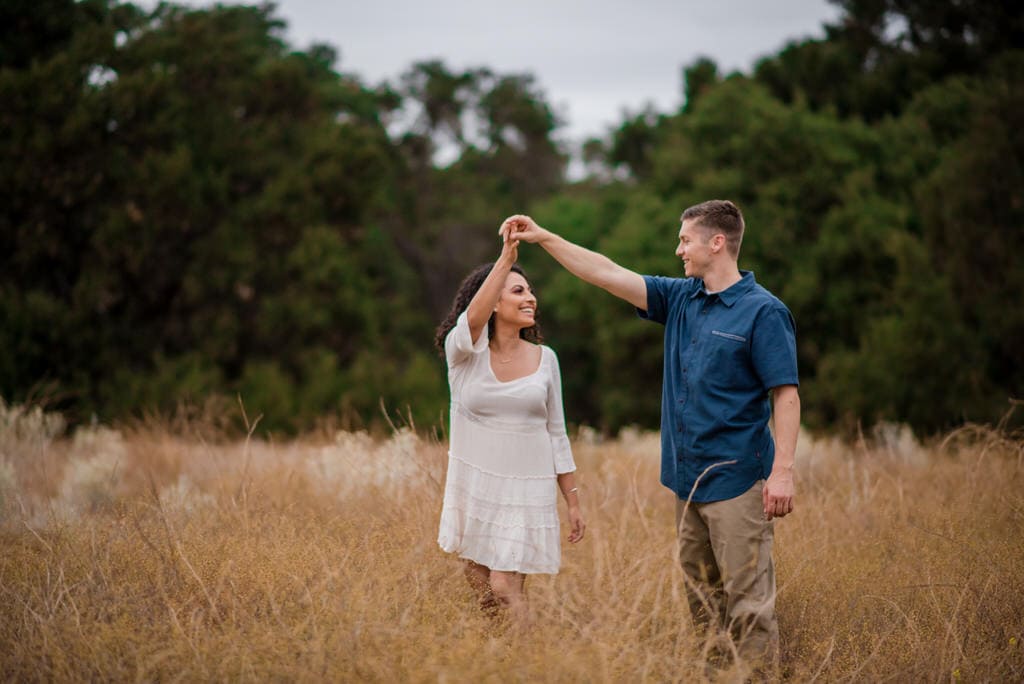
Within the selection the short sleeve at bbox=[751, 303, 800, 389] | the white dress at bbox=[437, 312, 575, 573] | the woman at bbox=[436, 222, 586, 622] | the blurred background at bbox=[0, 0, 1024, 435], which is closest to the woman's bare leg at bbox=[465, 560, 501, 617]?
the woman at bbox=[436, 222, 586, 622]

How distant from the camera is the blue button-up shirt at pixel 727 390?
421cm

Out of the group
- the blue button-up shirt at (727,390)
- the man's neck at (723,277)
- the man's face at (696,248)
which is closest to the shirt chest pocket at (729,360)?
the blue button-up shirt at (727,390)

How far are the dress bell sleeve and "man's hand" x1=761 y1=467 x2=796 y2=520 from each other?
0.95 meters

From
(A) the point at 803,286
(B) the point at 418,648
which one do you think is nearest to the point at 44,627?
(B) the point at 418,648

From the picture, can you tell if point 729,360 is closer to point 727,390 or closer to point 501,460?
point 727,390

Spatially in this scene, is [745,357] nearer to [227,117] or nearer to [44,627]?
[44,627]

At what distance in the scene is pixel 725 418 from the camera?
4.24 m

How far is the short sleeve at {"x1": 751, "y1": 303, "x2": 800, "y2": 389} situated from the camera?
13.7ft

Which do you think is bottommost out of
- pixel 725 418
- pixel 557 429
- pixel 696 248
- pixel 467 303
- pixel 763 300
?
pixel 557 429

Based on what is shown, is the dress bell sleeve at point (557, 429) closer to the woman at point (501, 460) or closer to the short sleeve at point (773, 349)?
the woman at point (501, 460)

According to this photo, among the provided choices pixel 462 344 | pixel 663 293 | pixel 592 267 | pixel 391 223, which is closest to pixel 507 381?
pixel 462 344

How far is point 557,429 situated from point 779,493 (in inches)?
43.4

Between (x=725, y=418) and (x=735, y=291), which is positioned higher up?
(x=735, y=291)

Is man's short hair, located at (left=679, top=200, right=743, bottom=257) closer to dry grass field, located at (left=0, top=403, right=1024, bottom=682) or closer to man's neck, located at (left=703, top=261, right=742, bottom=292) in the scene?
man's neck, located at (left=703, top=261, right=742, bottom=292)
